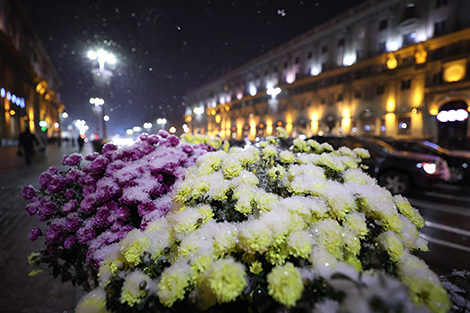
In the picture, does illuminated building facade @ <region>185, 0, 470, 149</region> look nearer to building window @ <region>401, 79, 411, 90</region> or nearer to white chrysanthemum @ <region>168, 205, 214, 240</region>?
building window @ <region>401, 79, 411, 90</region>

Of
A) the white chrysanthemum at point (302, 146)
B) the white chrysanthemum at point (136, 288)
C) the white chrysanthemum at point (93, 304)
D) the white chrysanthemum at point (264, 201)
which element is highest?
the white chrysanthemum at point (302, 146)

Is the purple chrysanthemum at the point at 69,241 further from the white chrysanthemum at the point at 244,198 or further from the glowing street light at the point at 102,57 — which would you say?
the glowing street light at the point at 102,57

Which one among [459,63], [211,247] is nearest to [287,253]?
[211,247]

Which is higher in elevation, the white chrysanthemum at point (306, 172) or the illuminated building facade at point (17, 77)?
the illuminated building facade at point (17, 77)

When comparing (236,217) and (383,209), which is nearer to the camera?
(383,209)

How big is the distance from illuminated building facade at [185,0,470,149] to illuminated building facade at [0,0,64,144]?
18182 mm

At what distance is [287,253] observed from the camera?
Answer: 2.99 feet

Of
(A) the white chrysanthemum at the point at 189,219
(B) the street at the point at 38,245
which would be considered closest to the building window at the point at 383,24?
(B) the street at the point at 38,245

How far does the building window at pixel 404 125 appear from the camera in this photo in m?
26.4

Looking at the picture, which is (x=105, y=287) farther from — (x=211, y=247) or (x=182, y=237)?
(x=211, y=247)

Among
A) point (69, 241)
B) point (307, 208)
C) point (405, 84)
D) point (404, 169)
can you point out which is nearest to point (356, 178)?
point (307, 208)

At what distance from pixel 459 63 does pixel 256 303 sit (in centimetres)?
3222

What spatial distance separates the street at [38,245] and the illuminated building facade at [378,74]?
60.9 feet

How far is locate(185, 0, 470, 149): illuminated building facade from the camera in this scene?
2330 centimetres
